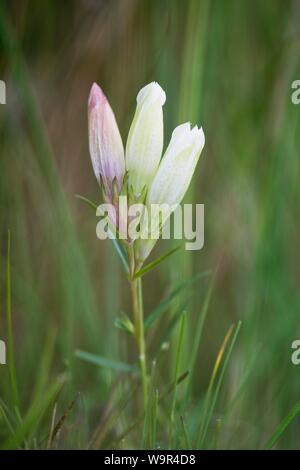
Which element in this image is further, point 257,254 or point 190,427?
point 257,254

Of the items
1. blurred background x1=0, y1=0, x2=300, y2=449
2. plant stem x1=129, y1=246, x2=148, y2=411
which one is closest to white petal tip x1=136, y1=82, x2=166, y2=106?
plant stem x1=129, y1=246, x2=148, y2=411

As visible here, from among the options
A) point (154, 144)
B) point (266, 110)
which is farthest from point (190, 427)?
point (266, 110)

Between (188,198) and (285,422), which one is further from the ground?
(188,198)

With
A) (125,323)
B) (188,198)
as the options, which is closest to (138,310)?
(125,323)

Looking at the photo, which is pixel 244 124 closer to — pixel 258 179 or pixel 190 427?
pixel 258 179

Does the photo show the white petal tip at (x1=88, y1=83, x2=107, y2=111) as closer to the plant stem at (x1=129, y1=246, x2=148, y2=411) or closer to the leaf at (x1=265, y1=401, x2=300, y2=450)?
the plant stem at (x1=129, y1=246, x2=148, y2=411)

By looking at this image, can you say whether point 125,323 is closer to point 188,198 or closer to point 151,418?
point 151,418
